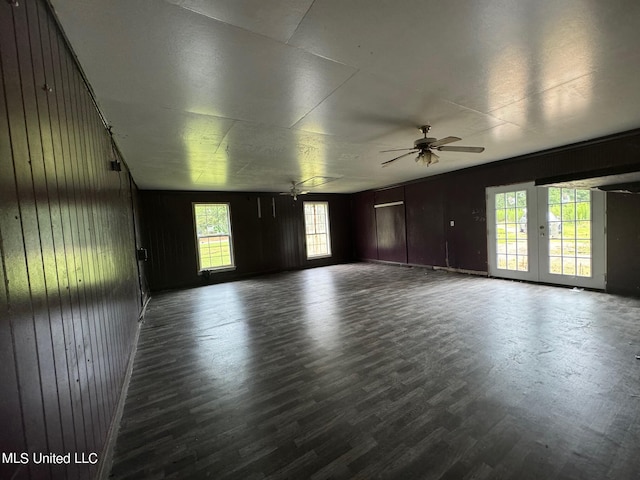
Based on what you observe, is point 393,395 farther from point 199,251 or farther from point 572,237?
point 199,251

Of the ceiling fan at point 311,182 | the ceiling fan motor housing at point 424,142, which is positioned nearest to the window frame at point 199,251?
the ceiling fan at point 311,182

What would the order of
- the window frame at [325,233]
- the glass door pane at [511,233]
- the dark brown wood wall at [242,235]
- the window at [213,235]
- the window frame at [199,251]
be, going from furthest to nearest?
1. the window frame at [325,233]
2. the window at [213,235]
3. the window frame at [199,251]
4. the dark brown wood wall at [242,235]
5. the glass door pane at [511,233]

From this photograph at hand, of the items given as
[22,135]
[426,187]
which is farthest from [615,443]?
[426,187]

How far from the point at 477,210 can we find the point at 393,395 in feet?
17.4

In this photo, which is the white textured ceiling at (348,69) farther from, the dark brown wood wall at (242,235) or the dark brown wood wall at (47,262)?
the dark brown wood wall at (242,235)

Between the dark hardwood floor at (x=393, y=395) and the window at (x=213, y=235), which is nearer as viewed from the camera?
the dark hardwood floor at (x=393, y=395)

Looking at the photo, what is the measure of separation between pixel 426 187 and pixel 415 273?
2.30 metres

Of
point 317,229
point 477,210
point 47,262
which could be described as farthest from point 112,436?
point 317,229

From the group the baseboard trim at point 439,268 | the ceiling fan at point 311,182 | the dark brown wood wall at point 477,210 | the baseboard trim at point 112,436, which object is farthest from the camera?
the ceiling fan at point 311,182

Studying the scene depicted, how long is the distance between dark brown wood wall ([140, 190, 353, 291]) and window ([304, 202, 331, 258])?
0.19 m

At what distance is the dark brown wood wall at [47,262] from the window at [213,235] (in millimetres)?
5538

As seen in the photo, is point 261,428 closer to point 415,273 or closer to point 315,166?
point 315,166

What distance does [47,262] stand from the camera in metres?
1.10

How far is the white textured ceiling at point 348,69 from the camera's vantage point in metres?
1.51
